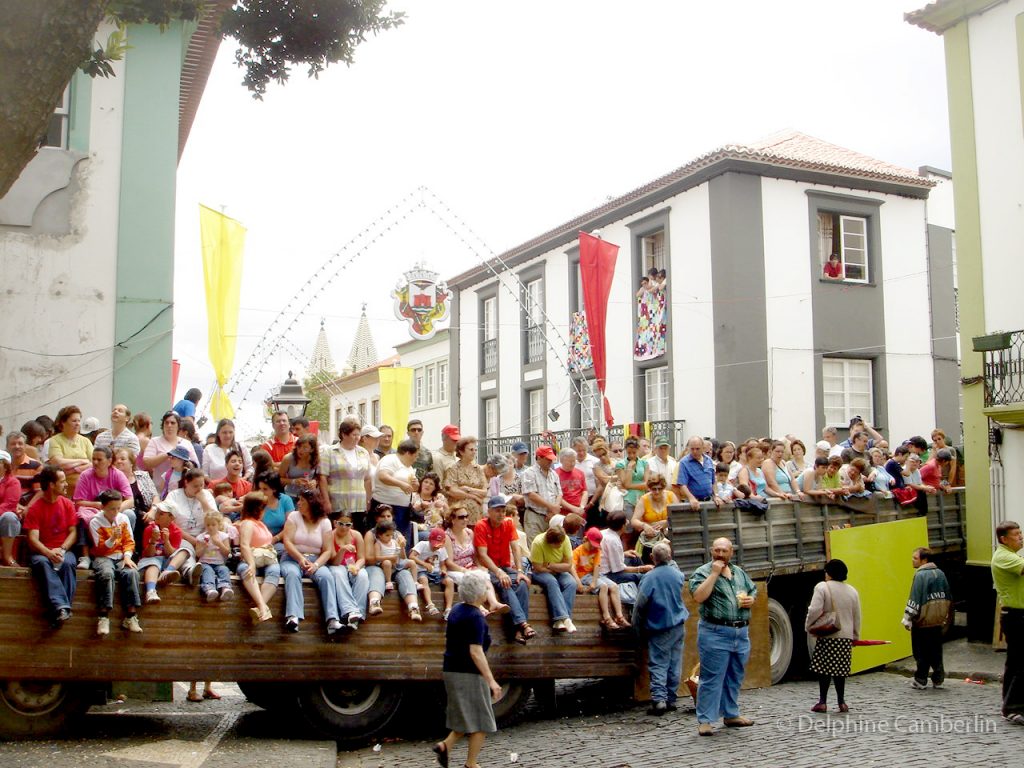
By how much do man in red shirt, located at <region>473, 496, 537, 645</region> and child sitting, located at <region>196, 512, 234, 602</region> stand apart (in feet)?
7.71

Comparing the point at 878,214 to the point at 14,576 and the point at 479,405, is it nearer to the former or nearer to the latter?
the point at 479,405

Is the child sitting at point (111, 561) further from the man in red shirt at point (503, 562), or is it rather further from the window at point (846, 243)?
the window at point (846, 243)

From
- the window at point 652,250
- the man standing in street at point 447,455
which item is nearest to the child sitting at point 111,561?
the man standing in street at point 447,455

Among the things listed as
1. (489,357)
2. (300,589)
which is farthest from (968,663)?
(489,357)

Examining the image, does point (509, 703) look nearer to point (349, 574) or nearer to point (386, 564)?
point (386, 564)

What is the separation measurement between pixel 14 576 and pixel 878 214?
2011 centimetres

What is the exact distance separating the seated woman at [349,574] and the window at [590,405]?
17125 millimetres

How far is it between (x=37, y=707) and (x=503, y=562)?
416 centimetres

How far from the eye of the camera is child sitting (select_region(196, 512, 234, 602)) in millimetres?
8875

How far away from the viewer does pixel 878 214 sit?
23.7 metres

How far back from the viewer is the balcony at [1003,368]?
555 inches

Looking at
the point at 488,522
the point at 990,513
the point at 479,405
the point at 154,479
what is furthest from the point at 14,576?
the point at 479,405

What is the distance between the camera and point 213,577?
8914mm

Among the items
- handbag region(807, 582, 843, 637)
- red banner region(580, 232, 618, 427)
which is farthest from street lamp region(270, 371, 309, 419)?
handbag region(807, 582, 843, 637)
